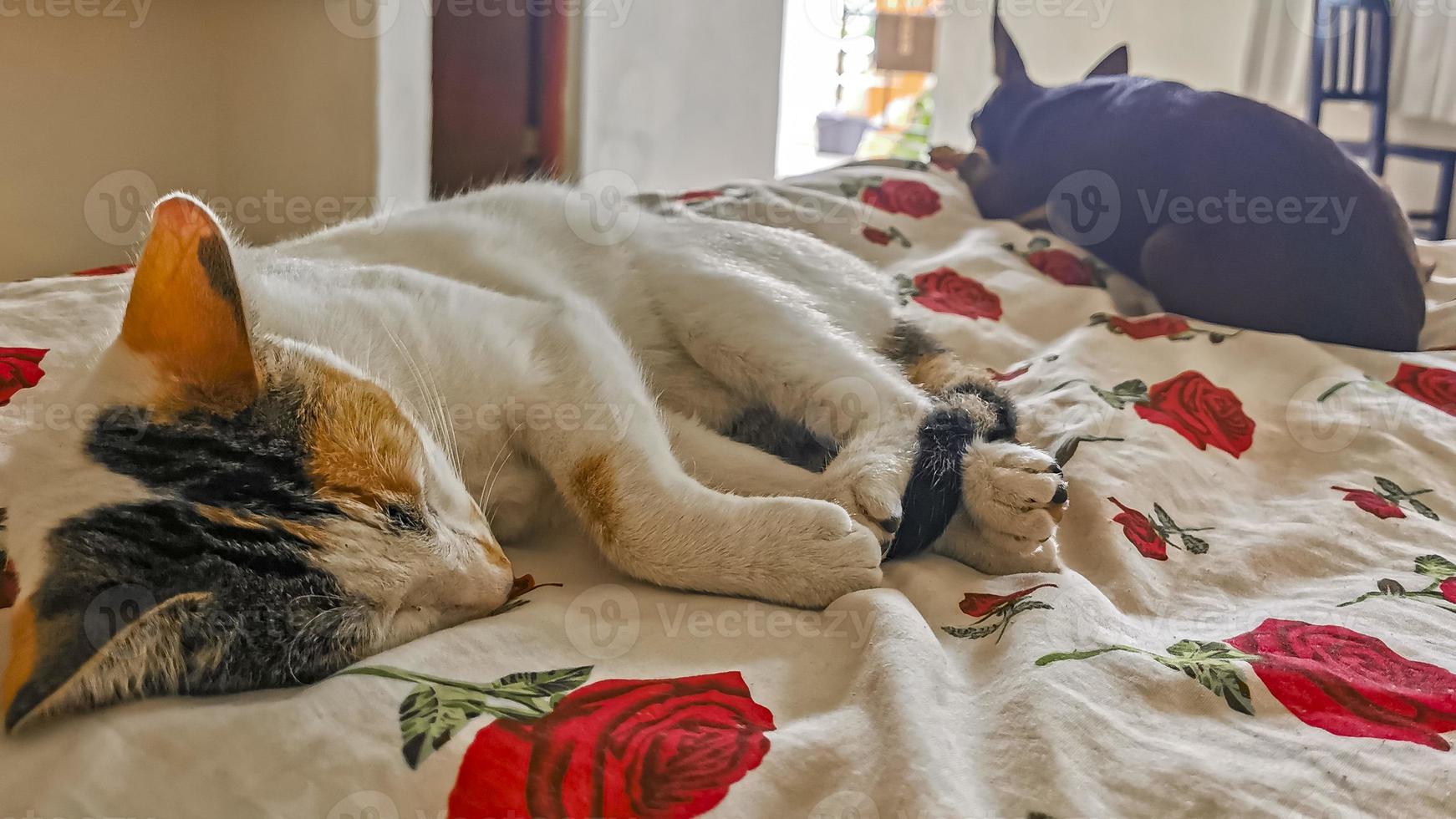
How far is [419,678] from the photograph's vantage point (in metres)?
0.70

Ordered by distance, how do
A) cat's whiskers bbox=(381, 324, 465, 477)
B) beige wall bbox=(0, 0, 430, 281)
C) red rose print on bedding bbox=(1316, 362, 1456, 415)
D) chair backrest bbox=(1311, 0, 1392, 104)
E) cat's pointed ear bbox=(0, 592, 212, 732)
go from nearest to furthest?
cat's pointed ear bbox=(0, 592, 212, 732), cat's whiskers bbox=(381, 324, 465, 477), red rose print on bedding bbox=(1316, 362, 1456, 415), beige wall bbox=(0, 0, 430, 281), chair backrest bbox=(1311, 0, 1392, 104)

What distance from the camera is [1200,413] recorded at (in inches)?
55.4

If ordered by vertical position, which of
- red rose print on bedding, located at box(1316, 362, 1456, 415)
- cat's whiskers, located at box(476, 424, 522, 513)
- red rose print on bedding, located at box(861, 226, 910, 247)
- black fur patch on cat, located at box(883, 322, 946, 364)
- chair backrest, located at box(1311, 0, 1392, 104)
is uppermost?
chair backrest, located at box(1311, 0, 1392, 104)

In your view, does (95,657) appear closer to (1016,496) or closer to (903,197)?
(1016,496)

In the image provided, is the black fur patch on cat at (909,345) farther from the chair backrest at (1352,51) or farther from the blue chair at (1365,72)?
the chair backrest at (1352,51)

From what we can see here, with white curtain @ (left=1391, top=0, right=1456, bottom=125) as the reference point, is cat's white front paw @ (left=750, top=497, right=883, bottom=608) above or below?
below

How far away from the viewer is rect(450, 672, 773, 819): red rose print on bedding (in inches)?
23.4

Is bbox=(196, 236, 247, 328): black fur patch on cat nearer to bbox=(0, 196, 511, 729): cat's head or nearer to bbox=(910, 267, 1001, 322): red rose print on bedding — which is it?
bbox=(0, 196, 511, 729): cat's head

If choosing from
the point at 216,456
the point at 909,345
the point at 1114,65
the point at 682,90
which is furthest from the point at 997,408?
the point at 682,90

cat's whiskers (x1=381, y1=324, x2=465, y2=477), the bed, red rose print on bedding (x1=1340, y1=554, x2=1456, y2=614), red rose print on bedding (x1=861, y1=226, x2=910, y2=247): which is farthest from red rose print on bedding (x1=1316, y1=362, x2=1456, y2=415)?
cat's whiskers (x1=381, y1=324, x2=465, y2=477)

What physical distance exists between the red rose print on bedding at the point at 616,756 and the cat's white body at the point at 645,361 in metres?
0.22

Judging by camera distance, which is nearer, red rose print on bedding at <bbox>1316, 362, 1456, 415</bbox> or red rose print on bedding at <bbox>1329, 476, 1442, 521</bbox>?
red rose print on bedding at <bbox>1329, 476, 1442, 521</bbox>

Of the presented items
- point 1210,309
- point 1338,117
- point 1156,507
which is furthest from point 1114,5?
point 1156,507

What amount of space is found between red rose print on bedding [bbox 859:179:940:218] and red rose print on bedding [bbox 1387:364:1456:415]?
1048 millimetres
